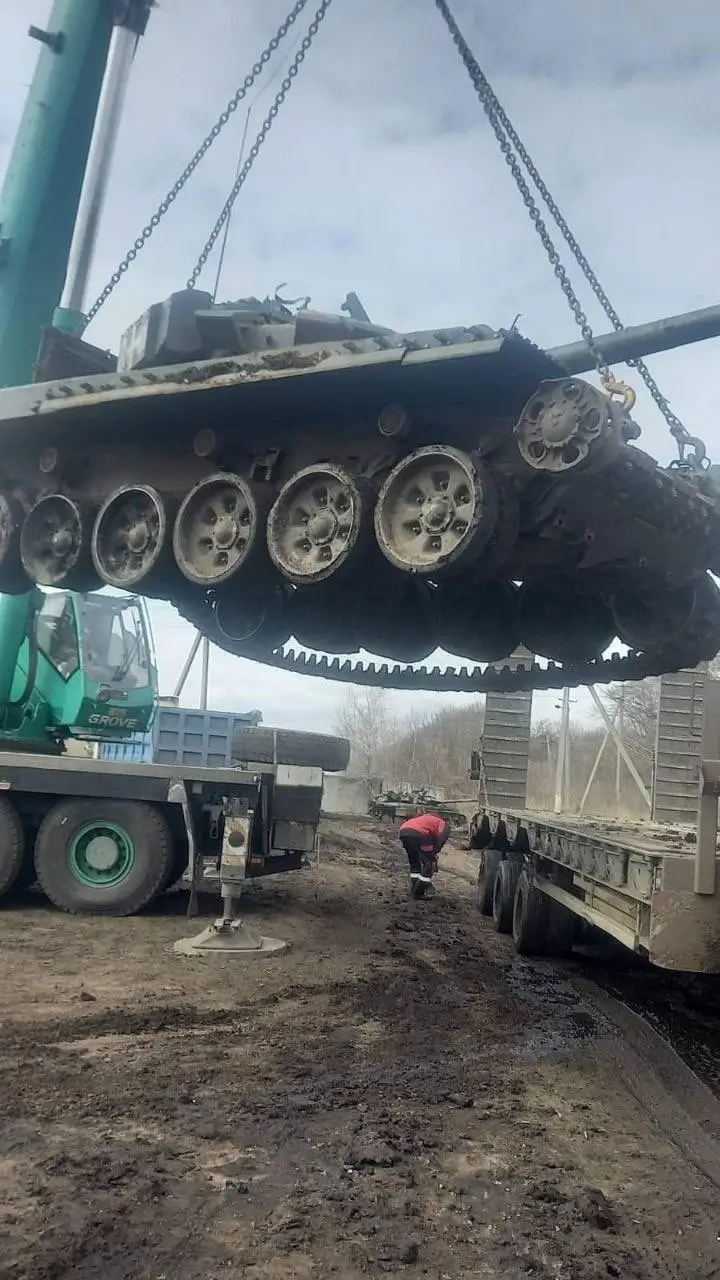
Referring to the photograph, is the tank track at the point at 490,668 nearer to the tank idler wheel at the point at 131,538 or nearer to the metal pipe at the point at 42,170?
the tank idler wheel at the point at 131,538

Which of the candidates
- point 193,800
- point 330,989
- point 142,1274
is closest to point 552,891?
point 330,989

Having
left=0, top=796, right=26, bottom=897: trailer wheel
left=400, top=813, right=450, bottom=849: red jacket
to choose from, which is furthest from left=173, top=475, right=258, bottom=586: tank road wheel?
left=400, top=813, right=450, bottom=849: red jacket

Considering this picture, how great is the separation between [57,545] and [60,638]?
201 inches

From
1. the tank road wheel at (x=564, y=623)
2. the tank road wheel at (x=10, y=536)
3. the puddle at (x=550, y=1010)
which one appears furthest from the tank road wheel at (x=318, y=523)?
the puddle at (x=550, y=1010)

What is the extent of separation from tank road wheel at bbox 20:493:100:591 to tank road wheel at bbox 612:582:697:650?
12.6 feet

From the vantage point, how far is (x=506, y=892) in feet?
36.7

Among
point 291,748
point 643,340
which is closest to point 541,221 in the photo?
point 643,340

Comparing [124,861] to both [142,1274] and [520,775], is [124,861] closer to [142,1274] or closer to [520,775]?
[142,1274]

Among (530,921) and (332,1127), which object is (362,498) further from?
(530,921)

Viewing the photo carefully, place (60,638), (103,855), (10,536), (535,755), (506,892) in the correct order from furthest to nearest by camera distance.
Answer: (535,755)
(60,638)
(506,892)
(103,855)
(10,536)

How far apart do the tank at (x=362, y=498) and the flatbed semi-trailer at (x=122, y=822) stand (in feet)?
7.91

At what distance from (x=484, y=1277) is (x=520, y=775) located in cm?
1472

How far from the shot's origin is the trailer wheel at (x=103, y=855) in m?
10.5

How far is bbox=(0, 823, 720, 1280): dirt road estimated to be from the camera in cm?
371
